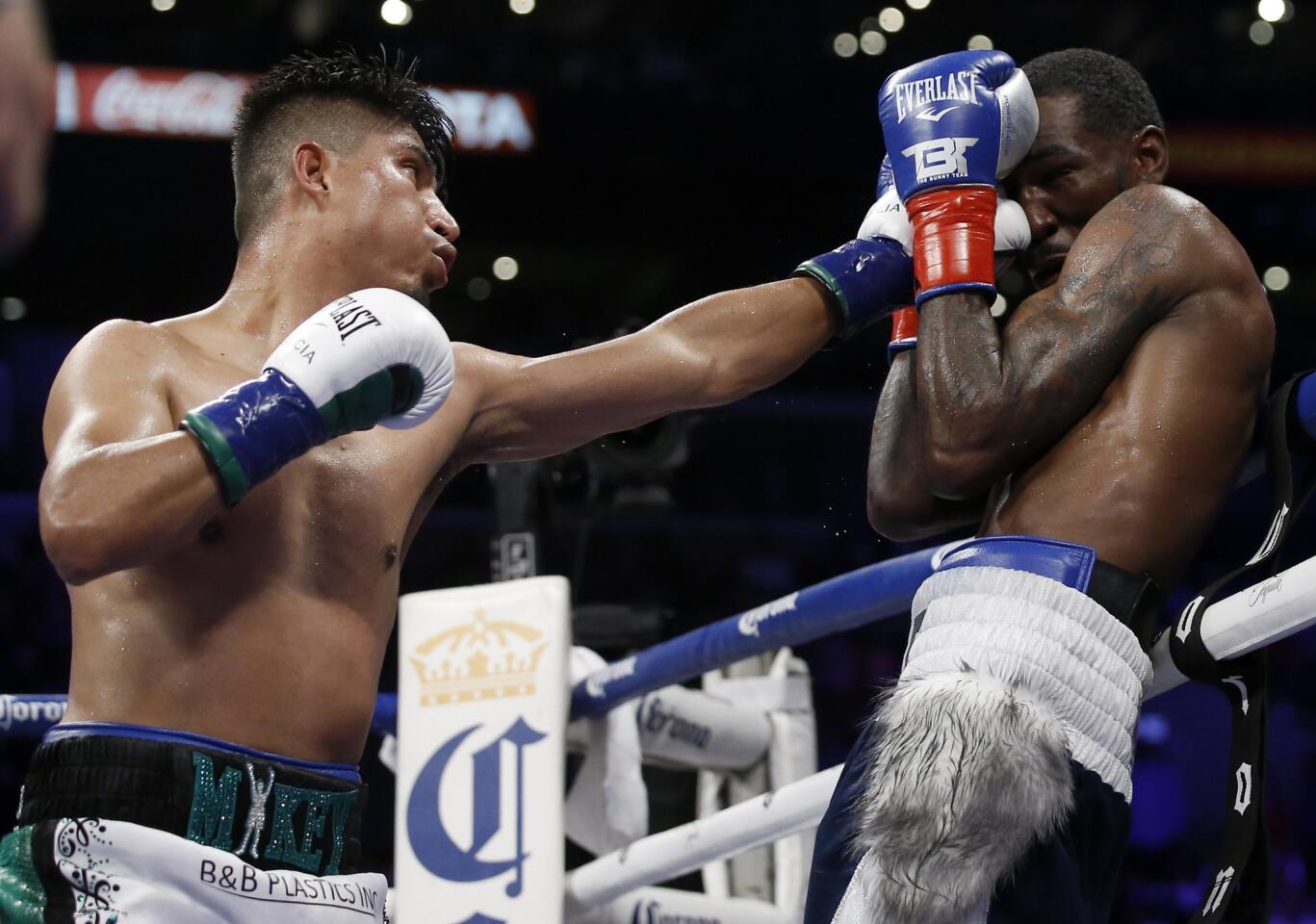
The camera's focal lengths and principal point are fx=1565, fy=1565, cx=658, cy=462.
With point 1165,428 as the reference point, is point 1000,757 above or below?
below

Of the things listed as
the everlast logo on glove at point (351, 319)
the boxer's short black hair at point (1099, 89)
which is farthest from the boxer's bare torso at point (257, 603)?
the boxer's short black hair at point (1099, 89)

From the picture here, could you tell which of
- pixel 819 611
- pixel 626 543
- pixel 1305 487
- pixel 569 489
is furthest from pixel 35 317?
pixel 1305 487

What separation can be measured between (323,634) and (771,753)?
64.5 inches

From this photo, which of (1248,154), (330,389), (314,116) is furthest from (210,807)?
(1248,154)

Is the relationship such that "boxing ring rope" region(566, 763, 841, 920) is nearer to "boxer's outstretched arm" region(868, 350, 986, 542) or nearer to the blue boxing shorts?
"boxer's outstretched arm" region(868, 350, 986, 542)

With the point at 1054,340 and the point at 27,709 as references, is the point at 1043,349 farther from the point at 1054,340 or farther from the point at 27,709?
the point at 27,709

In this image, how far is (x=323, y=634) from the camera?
1716 millimetres

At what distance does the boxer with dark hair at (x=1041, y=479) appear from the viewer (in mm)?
1598

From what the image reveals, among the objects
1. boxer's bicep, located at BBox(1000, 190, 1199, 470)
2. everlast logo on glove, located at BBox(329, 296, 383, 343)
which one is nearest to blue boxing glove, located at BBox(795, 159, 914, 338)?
boxer's bicep, located at BBox(1000, 190, 1199, 470)

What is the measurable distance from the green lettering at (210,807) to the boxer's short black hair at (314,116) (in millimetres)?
727

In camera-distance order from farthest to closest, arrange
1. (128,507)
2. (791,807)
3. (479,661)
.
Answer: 1. (479,661)
2. (791,807)
3. (128,507)

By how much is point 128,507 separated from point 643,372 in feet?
2.33

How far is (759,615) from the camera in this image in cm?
245

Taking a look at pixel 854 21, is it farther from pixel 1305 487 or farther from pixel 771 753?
pixel 1305 487
